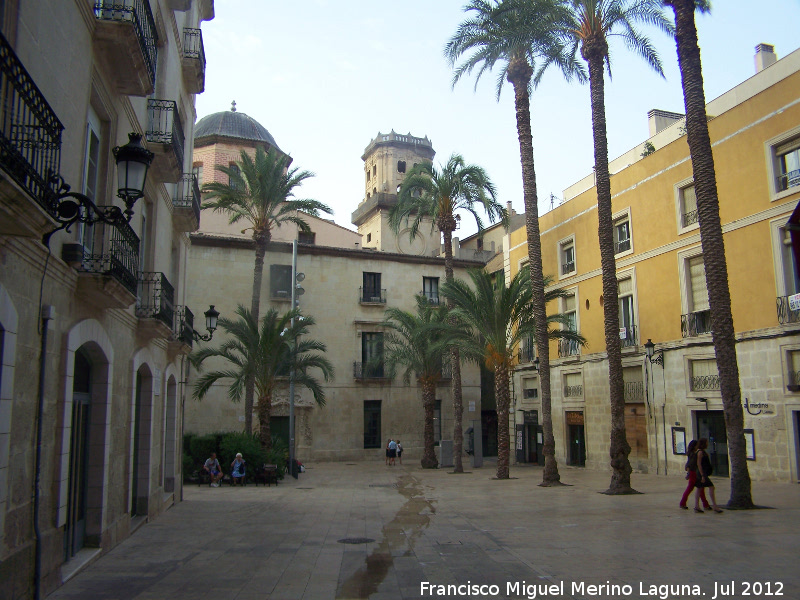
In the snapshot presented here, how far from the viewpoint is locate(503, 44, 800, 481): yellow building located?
19266 mm

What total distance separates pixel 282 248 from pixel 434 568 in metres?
29.6

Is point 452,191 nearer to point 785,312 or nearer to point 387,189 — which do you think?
point 785,312

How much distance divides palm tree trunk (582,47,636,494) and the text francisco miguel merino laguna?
35.7 feet

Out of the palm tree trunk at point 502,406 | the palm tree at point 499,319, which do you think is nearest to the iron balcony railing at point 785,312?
the palm tree at point 499,319

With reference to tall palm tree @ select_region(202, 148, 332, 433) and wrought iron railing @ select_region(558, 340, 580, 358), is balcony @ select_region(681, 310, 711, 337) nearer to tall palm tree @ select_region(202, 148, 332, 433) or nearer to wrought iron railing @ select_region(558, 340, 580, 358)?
wrought iron railing @ select_region(558, 340, 580, 358)

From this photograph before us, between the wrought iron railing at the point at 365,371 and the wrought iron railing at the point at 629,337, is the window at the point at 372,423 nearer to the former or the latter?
the wrought iron railing at the point at 365,371

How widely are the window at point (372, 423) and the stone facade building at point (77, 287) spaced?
23.0 metres

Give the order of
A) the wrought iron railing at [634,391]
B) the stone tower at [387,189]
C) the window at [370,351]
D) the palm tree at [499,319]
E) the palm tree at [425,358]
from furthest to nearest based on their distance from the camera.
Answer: the stone tower at [387,189] → the window at [370,351] → the palm tree at [425,358] → the wrought iron railing at [634,391] → the palm tree at [499,319]

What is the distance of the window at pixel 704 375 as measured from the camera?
2153 cm

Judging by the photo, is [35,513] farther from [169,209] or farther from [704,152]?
[704,152]

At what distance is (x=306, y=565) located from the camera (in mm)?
8859

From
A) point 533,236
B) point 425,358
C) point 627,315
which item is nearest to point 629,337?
point 627,315

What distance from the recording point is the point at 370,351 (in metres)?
→ 37.5

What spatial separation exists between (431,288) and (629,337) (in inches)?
629
